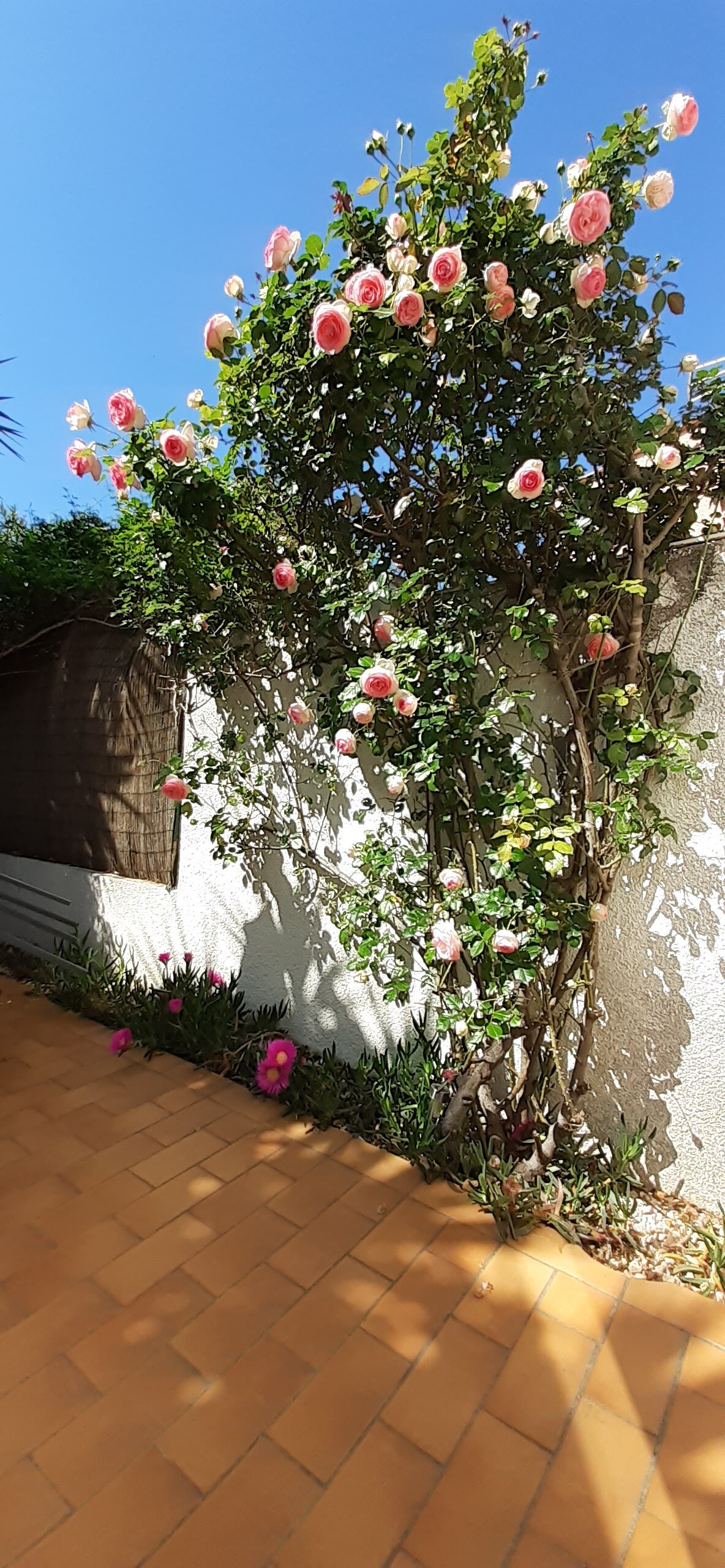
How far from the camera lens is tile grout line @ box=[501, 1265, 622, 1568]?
4.22ft

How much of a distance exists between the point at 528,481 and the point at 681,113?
977mm

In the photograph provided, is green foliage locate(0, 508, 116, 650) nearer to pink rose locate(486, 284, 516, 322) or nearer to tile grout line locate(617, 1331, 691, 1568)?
pink rose locate(486, 284, 516, 322)

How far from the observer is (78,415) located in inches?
96.4

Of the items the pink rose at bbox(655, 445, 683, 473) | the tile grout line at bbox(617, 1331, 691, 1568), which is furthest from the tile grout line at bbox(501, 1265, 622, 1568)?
the pink rose at bbox(655, 445, 683, 473)

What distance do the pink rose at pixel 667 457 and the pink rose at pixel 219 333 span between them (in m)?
1.52

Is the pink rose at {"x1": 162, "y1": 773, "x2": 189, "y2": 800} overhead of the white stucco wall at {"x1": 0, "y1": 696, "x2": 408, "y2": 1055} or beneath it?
overhead

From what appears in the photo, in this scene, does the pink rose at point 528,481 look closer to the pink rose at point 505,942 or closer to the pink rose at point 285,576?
the pink rose at point 285,576

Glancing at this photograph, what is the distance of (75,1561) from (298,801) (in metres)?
2.43

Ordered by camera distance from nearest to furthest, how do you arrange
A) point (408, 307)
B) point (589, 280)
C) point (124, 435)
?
point (589, 280) → point (408, 307) → point (124, 435)

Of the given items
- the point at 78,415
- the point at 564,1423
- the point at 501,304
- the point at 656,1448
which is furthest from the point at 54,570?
the point at 656,1448

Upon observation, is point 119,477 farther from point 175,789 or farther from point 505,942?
point 505,942

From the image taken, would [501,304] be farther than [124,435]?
No

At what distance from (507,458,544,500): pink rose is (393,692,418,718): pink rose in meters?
0.69

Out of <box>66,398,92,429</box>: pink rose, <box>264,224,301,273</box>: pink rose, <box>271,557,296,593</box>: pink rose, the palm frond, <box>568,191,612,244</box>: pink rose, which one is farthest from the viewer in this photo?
the palm frond
